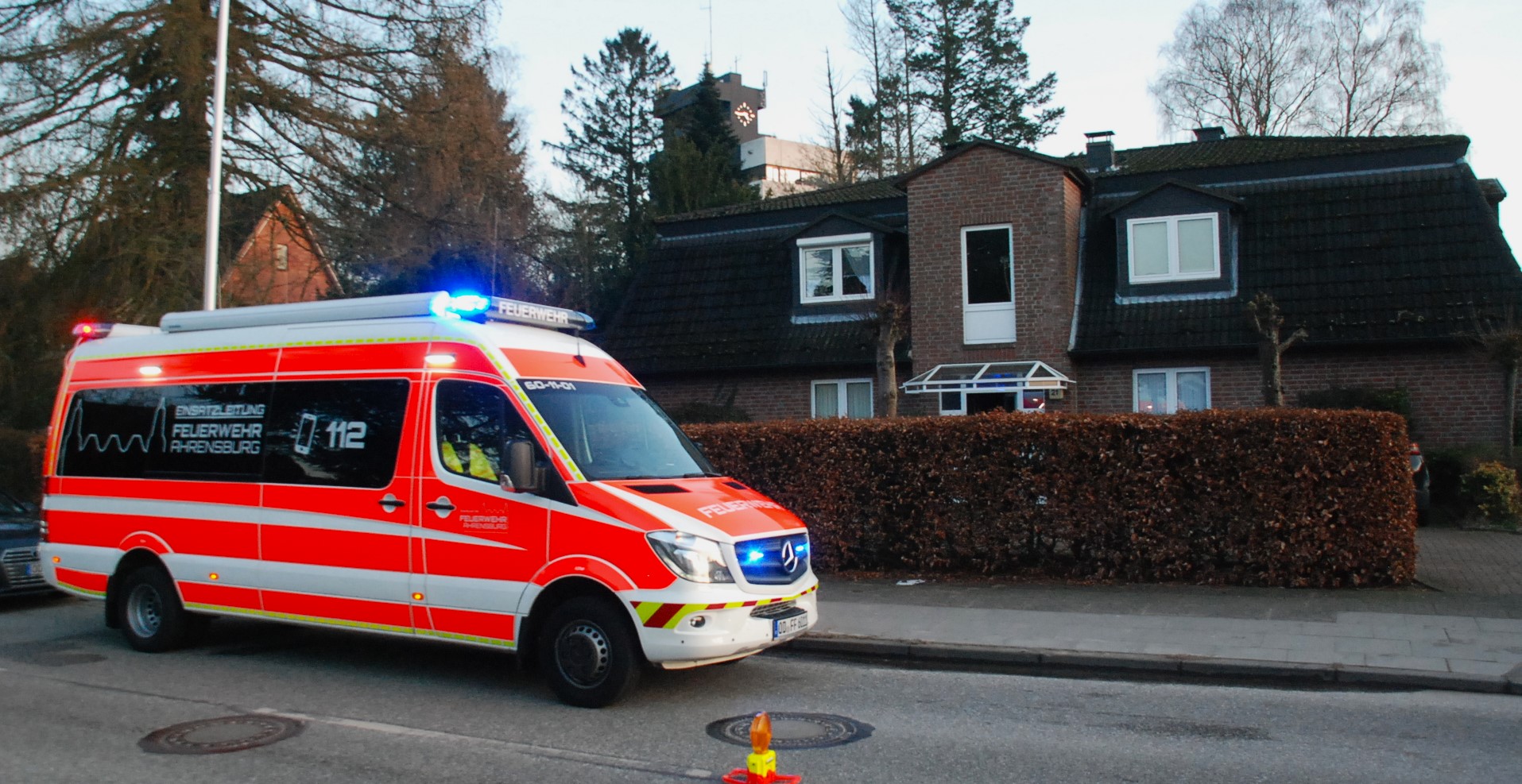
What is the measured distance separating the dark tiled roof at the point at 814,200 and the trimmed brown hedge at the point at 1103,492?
13096mm

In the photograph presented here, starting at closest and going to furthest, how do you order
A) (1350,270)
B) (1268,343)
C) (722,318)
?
(1268,343), (1350,270), (722,318)

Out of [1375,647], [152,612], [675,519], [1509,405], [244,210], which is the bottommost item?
[1375,647]

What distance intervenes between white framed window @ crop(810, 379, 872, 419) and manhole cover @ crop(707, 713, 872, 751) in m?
15.7

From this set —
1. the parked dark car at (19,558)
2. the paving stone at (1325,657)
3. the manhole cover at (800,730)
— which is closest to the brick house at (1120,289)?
the paving stone at (1325,657)

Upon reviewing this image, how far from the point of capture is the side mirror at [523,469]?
7480mm

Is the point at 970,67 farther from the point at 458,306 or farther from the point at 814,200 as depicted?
the point at 458,306

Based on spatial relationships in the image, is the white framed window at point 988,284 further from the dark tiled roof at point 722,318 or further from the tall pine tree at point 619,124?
the tall pine tree at point 619,124

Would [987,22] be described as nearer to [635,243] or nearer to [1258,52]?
[1258,52]

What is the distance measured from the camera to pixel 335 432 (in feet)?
28.6

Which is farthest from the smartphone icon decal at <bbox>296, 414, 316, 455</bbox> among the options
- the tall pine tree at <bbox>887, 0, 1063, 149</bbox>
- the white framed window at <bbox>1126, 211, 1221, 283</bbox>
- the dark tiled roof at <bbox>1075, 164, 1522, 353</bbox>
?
the tall pine tree at <bbox>887, 0, 1063, 149</bbox>

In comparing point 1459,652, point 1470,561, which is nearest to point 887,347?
point 1470,561

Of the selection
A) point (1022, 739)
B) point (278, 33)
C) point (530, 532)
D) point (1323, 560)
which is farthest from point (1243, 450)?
point (278, 33)

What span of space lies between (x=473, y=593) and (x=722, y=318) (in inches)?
684

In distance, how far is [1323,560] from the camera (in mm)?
11180
